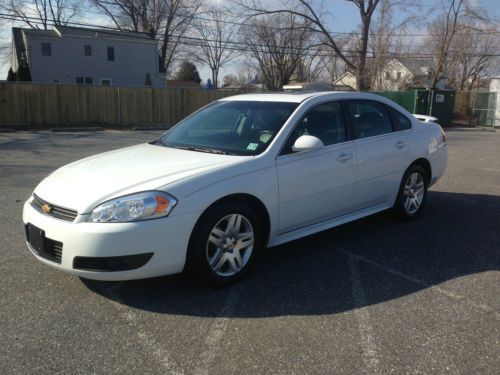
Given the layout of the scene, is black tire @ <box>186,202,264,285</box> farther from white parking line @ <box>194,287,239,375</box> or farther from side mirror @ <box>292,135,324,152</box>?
side mirror @ <box>292,135,324,152</box>

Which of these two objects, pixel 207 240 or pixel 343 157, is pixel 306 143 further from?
pixel 207 240

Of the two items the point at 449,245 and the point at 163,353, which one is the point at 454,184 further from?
the point at 163,353

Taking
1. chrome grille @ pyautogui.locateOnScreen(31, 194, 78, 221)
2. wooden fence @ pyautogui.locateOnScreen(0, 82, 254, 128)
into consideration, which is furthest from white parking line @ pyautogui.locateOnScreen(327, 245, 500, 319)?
wooden fence @ pyautogui.locateOnScreen(0, 82, 254, 128)

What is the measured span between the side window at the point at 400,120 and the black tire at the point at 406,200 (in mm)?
498

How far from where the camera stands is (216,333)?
10.4ft

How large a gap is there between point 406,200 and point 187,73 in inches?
2730

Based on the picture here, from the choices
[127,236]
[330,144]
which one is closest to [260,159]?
[330,144]

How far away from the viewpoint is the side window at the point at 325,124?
4496mm

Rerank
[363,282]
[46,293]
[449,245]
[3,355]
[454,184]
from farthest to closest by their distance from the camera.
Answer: [454,184] → [449,245] → [363,282] → [46,293] → [3,355]

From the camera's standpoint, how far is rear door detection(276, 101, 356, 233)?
164 inches

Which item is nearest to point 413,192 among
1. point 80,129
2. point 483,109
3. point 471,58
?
point 80,129

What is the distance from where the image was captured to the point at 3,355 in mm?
2854

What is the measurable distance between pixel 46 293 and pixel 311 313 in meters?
2.07

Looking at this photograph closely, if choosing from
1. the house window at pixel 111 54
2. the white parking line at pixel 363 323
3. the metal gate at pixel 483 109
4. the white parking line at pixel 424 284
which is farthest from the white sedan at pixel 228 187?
the house window at pixel 111 54
